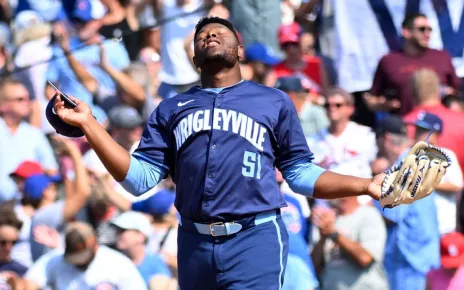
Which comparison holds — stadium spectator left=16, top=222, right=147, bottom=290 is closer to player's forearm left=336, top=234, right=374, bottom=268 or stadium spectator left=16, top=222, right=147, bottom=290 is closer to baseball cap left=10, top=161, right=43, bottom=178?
baseball cap left=10, top=161, right=43, bottom=178

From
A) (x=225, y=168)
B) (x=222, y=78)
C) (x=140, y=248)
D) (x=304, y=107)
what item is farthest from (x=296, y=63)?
(x=225, y=168)

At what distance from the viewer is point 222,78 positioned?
4.48 metres

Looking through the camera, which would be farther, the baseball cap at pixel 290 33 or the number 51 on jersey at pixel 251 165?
the baseball cap at pixel 290 33

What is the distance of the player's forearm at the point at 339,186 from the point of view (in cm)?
406

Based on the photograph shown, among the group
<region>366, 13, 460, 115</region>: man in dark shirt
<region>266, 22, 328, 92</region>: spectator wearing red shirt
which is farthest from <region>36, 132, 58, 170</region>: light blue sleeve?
<region>366, 13, 460, 115</region>: man in dark shirt

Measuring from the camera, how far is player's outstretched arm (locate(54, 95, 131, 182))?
415 centimetres

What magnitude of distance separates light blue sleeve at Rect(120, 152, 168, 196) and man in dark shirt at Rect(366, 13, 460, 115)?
382 centimetres

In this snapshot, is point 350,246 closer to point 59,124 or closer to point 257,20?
point 257,20

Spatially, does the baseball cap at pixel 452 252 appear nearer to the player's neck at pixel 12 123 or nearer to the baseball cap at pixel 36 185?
the baseball cap at pixel 36 185

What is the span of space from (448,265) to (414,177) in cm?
322

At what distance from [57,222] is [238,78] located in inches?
148

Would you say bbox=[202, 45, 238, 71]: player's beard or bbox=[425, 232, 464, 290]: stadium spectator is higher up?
bbox=[202, 45, 238, 71]: player's beard

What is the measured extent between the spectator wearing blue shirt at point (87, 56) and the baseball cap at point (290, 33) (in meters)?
1.45

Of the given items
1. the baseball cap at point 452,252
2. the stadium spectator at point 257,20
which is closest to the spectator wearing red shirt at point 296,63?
the stadium spectator at point 257,20
